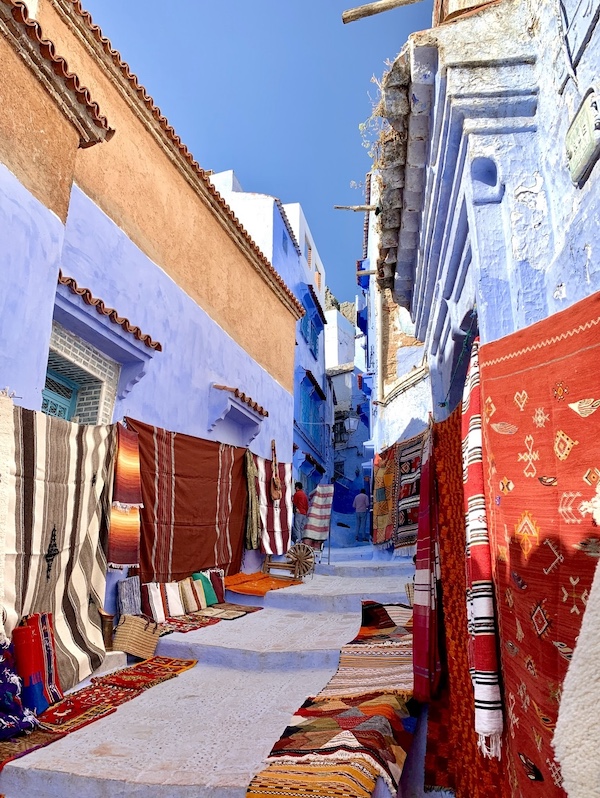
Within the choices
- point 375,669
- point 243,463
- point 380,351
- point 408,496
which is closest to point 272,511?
point 243,463

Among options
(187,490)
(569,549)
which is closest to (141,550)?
(187,490)

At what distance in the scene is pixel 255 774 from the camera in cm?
271

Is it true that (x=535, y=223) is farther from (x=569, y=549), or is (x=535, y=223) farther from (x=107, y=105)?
(x=107, y=105)

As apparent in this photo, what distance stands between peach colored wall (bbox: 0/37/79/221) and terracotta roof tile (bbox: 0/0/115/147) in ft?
0.43

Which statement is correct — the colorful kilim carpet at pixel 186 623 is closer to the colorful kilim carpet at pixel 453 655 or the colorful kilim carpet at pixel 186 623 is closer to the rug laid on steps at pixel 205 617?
the rug laid on steps at pixel 205 617

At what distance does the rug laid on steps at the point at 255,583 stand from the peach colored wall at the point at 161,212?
4.18 m

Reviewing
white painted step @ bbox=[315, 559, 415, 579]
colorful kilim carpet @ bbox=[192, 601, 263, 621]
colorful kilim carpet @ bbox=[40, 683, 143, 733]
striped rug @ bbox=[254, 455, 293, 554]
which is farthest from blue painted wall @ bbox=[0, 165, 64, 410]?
white painted step @ bbox=[315, 559, 415, 579]

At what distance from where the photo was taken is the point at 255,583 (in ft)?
27.4

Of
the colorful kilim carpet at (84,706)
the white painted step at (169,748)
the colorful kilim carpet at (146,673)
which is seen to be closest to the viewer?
the white painted step at (169,748)

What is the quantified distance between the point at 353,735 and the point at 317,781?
0.48 metres

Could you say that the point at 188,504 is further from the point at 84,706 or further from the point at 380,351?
the point at 380,351

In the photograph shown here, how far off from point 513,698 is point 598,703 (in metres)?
1.54

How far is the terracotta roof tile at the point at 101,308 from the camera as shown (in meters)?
4.93

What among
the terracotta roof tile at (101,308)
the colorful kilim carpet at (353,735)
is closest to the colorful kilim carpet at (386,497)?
the terracotta roof tile at (101,308)
